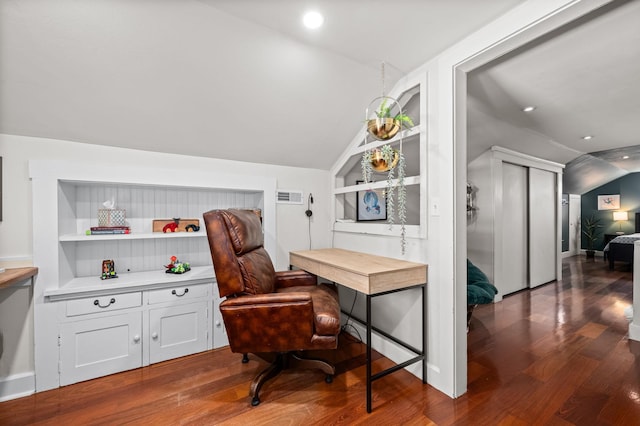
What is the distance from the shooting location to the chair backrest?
169 cm

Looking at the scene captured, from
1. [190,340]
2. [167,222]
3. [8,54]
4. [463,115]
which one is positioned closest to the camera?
[8,54]

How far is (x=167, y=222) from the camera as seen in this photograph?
249cm

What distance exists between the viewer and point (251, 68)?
1933 millimetres

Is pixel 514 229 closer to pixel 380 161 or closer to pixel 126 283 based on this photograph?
pixel 380 161

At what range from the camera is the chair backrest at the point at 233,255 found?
169cm

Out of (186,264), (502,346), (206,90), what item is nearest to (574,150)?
(502,346)

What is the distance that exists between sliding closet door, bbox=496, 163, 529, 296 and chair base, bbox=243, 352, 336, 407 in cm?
296

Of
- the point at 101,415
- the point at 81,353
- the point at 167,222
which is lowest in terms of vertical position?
the point at 101,415

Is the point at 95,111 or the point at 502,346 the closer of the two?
the point at 95,111

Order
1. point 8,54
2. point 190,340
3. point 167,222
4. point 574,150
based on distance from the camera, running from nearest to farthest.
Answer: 1. point 8,54
2. point 190,340
3. point 167,222
4. point 574,150

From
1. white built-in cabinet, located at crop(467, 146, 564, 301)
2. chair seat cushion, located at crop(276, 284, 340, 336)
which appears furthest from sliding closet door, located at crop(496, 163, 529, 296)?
chair seat cushion, located at crop(276, 284, 340, 336)

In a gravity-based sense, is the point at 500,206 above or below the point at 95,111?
below

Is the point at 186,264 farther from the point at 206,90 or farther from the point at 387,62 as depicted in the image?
the point at 387,62

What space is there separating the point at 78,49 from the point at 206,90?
0.71m
